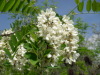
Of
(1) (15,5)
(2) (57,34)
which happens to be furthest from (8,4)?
(2) (57,34)

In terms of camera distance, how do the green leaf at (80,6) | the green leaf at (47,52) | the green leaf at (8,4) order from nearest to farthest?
1. the green leaf at (47,52)
2. the green leaf at (8,4)
3. the green leaf at (80,6)

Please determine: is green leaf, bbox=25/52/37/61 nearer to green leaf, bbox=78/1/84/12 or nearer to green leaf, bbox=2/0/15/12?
green leaf, bbox=2/0/15/12

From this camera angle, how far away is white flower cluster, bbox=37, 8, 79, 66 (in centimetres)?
154

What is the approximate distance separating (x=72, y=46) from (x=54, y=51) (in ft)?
0.70

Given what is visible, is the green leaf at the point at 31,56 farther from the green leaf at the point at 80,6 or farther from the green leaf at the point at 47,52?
the green leaf at the point at 80,6

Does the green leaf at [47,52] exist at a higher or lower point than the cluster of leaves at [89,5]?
lower

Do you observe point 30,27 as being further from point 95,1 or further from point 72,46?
point 95,1

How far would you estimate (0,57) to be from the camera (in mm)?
3025

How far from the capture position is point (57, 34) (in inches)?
62.6

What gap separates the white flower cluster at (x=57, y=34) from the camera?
1.54 m

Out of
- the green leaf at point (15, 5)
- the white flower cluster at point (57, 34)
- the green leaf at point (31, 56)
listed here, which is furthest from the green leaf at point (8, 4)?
→ the green leaf at point (31, 56)

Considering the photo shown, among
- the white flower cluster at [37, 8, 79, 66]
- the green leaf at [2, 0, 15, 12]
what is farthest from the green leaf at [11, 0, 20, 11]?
the white flower cluster at [37, 8, 79, 66]

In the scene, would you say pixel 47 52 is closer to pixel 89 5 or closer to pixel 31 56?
pixel 31 56

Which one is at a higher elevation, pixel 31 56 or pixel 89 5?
pixel 89 5
